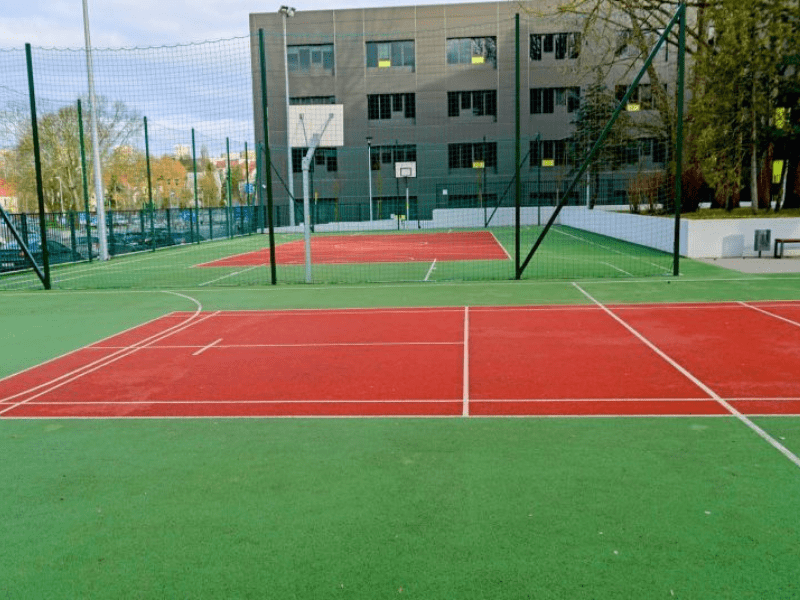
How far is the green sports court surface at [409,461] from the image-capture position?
149 inches

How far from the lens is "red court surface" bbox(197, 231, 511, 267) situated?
896 inches

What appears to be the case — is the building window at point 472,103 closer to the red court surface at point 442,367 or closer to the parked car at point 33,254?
the parked car at point 33,254

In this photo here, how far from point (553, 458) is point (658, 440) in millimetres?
971

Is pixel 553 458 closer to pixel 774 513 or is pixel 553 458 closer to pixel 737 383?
pixel 774 513

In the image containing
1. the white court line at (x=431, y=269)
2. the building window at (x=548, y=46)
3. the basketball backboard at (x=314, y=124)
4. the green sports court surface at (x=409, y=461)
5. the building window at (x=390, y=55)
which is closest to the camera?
the green sports court surface at (x=409, y=461)

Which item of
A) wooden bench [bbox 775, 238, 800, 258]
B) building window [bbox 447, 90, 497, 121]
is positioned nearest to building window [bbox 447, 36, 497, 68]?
building window [bbox 447, 90, 497, 121]

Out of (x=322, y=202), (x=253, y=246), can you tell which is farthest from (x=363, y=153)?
(x=253, y=246)

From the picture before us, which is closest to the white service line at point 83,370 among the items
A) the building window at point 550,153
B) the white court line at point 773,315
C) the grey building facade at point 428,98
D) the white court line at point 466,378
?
the white court line at point 466,378

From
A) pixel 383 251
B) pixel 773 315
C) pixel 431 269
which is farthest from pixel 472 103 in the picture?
pixel 773 315

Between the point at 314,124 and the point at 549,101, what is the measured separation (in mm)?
33506

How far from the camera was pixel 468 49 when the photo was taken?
4869 cm

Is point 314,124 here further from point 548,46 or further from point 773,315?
point 548,46

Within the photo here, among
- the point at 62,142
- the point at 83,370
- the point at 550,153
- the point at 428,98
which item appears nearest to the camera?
the point at 83,370

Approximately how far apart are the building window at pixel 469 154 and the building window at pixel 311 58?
34.5 ft
